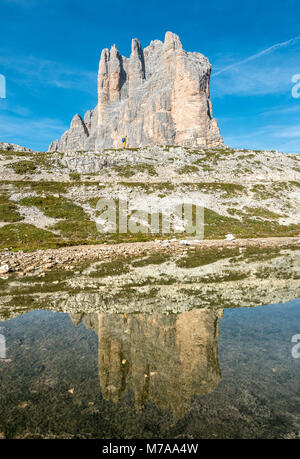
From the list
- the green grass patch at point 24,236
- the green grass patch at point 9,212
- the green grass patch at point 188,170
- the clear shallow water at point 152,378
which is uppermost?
the green grass patch at point 188,170

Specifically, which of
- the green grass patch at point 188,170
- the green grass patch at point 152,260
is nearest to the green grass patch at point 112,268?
the green grass patch at point 152,260

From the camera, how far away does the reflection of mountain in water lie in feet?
21.6

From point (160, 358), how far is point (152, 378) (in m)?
0.92

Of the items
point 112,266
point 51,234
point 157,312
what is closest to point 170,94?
point 51,234

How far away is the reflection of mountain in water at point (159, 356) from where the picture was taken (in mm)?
6598

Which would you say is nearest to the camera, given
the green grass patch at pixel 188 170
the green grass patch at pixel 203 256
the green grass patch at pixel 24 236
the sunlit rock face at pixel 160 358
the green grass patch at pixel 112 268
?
the sunlit rock face at pixel 160 358

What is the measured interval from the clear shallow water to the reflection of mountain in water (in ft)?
0.10

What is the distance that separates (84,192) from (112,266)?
4417 centimetres

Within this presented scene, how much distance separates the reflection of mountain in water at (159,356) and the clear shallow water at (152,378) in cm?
3

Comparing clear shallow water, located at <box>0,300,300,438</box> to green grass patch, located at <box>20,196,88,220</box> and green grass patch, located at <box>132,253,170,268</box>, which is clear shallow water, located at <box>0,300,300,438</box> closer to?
green grass patch, located at <box>132,253,170,268</box>

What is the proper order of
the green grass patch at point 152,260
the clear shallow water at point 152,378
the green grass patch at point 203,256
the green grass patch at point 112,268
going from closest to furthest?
1. the clear shallow water at point 152,378
2. the green grass patch at point 112,268
3. the green grass patch at point 203,256
4. the green grass patch at point 152,260

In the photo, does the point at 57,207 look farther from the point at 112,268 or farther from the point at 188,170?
the point at 188,170

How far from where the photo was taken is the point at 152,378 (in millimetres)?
7094

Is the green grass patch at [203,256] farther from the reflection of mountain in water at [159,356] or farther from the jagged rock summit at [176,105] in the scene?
the jagged rock summit at [176,105]
